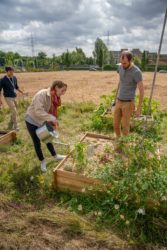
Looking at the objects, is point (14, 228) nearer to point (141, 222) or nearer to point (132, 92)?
point (141, 222)

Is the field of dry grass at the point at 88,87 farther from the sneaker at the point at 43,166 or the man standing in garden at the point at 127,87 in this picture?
the sneaker at the point at 43,166

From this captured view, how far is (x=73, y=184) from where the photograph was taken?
283cm

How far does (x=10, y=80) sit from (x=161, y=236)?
4.44 metres

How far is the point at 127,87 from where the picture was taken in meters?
3.51

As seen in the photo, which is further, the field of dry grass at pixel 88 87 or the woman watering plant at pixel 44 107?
the field of dry grass at pixel 88 87

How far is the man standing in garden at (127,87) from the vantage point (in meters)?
3.29

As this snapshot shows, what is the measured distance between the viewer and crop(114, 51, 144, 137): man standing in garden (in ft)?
10.8

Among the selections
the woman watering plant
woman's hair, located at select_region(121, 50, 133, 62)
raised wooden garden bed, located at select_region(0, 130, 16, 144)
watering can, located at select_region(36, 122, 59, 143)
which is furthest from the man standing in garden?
raised wooden garden bed, located at select_region(0, 130, 16, 144)

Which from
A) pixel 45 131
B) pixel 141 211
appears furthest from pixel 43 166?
pixel 141 211

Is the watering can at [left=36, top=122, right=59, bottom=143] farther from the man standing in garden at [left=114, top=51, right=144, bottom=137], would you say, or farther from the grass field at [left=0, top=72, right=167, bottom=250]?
the man standing in garden at [left=114, top=51, right=144, bottom=137]

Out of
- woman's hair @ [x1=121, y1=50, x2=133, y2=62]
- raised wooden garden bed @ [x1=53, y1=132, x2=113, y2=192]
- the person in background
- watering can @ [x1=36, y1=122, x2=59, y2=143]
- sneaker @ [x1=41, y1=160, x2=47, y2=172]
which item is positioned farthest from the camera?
the person in background

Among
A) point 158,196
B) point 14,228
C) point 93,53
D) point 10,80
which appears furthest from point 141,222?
point 93,53

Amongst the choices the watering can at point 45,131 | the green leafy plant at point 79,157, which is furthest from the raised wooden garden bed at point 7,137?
the green leafy plant at point 79,157

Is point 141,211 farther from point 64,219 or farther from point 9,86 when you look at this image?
point 9,86
